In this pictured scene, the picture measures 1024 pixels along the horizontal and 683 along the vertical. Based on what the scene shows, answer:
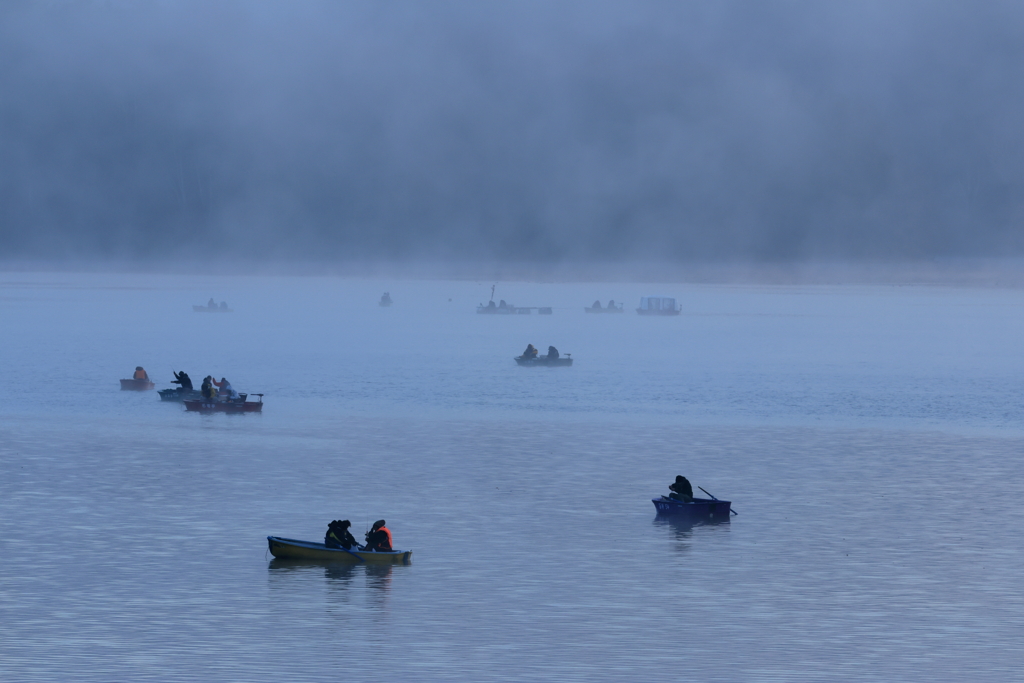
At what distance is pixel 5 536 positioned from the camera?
139 ft

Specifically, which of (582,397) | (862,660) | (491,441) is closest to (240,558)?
(862,660)

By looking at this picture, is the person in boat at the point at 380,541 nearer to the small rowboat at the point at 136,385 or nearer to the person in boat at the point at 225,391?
the person in boat at the point at 225,391

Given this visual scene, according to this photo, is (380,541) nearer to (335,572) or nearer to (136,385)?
(335,572)

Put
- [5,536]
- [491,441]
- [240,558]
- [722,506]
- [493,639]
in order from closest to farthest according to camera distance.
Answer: [493,639] < [240,558] < [5,536] < [722,506] < [491,441]

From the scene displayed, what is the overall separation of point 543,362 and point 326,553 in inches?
3490

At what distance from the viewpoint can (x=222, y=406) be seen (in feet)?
263

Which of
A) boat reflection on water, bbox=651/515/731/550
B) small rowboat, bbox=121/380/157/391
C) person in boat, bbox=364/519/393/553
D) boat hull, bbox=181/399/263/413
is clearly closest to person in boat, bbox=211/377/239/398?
boat hull, bbox=181/399/263/413

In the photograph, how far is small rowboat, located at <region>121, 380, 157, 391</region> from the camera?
3701 inches

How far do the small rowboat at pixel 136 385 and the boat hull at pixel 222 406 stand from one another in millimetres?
14659

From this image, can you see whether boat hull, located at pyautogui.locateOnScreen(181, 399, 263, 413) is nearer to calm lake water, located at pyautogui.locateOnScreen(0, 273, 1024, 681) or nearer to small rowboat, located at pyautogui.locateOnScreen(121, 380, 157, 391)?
calm lake water, located at pyautogui.locateOnScreen(0, 273, 1024, 681)

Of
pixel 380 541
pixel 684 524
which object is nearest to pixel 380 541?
pixel 380 541

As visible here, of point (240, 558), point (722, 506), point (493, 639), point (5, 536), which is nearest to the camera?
point (493, 639)

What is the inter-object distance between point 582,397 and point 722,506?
163 ft

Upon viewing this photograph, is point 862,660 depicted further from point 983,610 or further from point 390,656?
Answer: point 390,656
